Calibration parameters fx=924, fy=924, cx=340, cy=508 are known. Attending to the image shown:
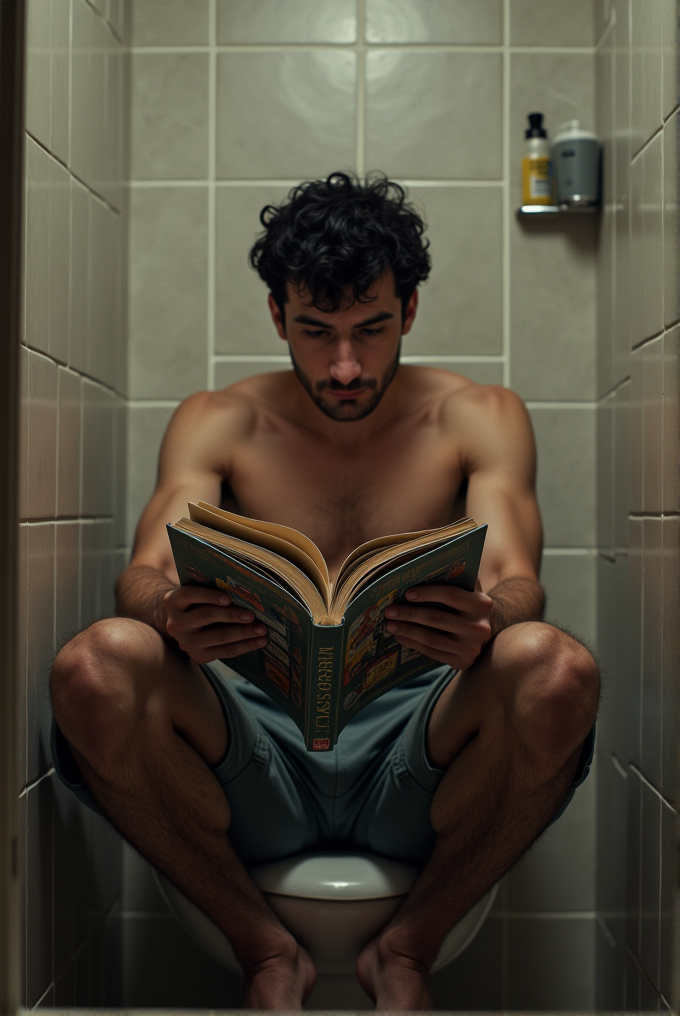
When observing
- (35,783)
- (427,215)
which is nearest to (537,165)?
(427,215)

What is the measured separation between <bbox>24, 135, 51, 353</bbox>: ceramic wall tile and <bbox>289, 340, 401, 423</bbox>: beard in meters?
Answer: 0.36

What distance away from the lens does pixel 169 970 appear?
4.70ft

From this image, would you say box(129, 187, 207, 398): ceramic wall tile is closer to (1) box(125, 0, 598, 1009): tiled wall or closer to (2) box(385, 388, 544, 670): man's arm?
(1) box(125, 0, 598, 1009): tiled wall

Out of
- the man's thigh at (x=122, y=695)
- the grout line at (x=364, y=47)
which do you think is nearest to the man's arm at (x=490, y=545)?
the man's thigh at (x=122, y=695)

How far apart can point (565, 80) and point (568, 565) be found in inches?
29.8

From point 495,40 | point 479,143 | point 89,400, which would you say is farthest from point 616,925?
point 495,40

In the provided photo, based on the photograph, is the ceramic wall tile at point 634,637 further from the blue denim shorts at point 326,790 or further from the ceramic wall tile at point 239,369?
the ceramic wall tile at point 239,369

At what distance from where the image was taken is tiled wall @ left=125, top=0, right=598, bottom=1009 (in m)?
1.44

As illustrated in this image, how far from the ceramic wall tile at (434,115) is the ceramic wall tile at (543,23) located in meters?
0.05

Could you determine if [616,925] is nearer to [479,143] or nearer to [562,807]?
[562,807]

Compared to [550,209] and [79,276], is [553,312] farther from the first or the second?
[79,276]

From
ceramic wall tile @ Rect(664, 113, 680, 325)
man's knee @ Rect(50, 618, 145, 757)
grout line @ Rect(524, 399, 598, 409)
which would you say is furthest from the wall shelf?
man's knee @ Rect(50, 618, 145, 757)

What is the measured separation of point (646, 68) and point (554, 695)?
0.76 m

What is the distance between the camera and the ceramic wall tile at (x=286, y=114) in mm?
1447
